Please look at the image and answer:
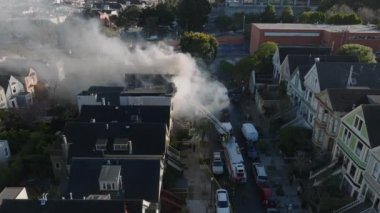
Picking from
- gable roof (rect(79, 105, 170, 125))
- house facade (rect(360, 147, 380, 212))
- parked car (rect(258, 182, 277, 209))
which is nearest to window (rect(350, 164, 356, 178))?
house facade (rect(360, 147, 380, 212))

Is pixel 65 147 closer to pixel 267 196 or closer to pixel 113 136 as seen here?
pixel 113 136

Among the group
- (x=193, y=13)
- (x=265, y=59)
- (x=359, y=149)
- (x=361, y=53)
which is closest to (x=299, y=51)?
→ (x=265, y=59)

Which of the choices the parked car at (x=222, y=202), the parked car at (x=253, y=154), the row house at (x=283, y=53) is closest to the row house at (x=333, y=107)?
the parked car at (x=253, y=154)

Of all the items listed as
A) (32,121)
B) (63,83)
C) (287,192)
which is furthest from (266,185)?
(63,83)

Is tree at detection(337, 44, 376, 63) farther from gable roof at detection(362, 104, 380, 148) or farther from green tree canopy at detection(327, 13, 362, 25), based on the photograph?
gable roof at detection(362, 104, 380, 148)

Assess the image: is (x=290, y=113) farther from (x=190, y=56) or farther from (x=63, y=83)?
(x=63, y=83)
